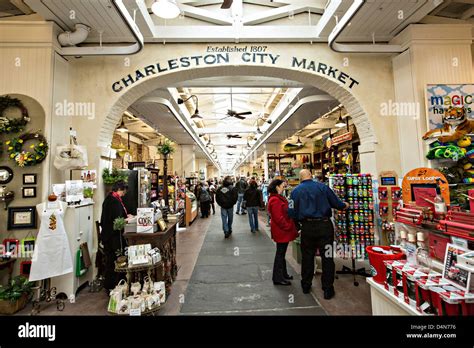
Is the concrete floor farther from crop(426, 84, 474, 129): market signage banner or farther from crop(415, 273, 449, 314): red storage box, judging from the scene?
crop(426, 84, 474, 129): market signage banner

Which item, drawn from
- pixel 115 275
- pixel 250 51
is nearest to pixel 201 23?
pixel 250 51

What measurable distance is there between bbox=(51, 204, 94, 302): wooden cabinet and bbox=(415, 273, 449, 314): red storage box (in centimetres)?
395

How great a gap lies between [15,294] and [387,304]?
166 inches

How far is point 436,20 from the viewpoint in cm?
377

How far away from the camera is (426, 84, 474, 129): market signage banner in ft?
11.6

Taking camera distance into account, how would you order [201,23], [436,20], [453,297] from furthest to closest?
[201,23] → [436,20] → [453,297]

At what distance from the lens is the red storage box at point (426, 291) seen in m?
1.38

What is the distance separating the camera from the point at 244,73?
4336mm

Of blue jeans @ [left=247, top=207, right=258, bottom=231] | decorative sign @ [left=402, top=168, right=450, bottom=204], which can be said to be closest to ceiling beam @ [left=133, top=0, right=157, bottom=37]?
decorative sign @ [left=402, top=168, right=450, bottom=204]

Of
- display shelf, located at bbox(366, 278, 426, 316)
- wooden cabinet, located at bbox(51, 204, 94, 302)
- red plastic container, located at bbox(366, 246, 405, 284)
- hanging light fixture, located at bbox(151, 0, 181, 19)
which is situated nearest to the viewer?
display shelf, located at bbox(366, 278, 426, 316)

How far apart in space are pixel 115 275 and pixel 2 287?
4.41 ft

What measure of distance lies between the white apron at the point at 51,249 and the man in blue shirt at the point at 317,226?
3193 mm

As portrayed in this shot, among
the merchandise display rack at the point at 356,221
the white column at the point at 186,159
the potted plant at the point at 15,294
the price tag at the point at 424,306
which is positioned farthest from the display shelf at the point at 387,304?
the white column at the point at 186,159
